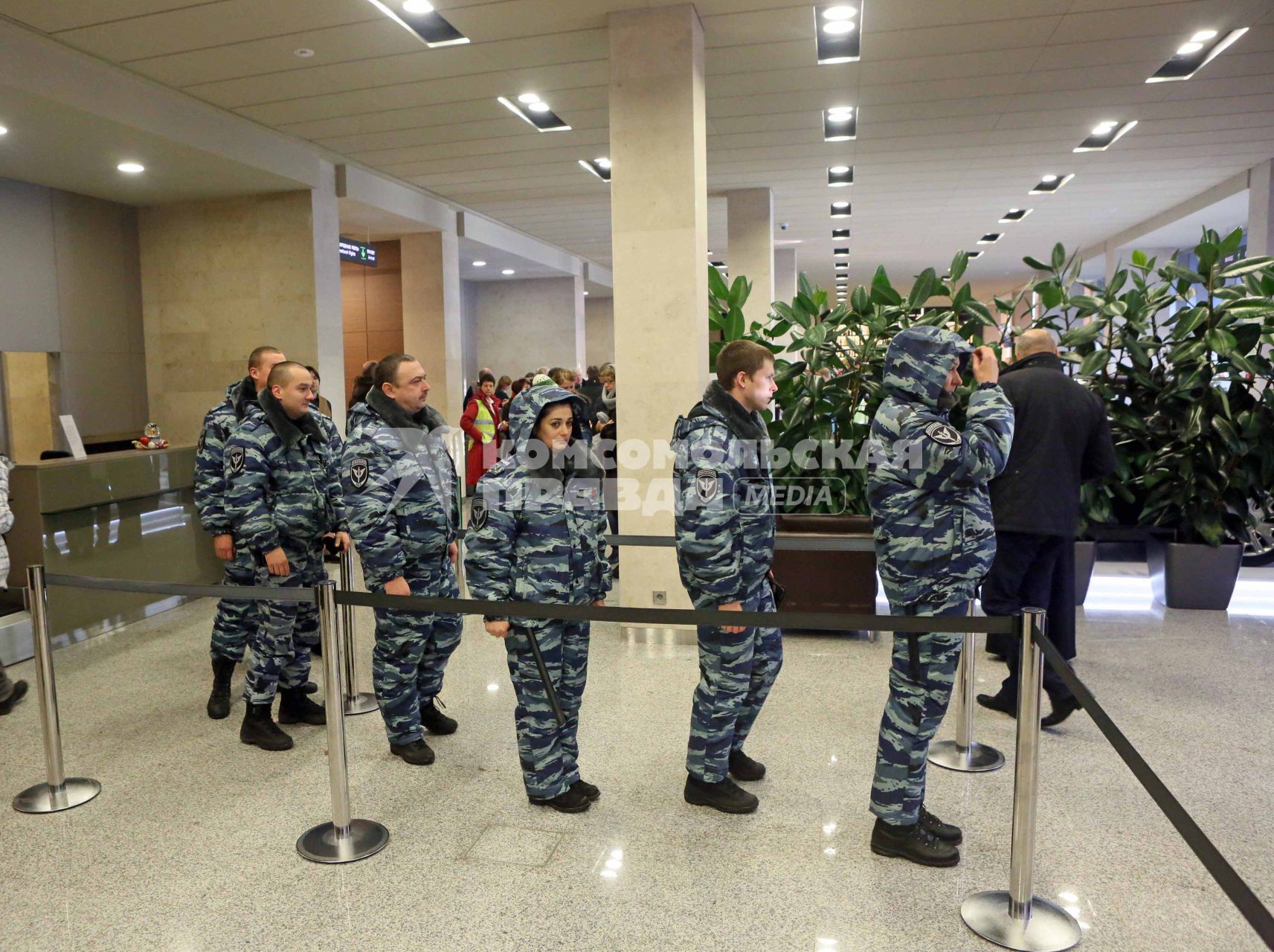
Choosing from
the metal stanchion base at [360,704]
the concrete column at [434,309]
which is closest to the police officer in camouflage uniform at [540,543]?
the metal stanchion base at [360,704]

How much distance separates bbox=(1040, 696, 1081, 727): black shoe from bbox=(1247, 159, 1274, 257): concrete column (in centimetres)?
851

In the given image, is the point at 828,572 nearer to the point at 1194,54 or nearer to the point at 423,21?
the point at 423,21

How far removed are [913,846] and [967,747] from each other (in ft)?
2.91

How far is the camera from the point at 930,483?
2.68 metres

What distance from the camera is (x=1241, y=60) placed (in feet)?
21.8

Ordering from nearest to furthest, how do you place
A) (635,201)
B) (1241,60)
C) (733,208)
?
(635,201) → (1241,60) → (733,208)

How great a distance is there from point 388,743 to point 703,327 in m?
2.97

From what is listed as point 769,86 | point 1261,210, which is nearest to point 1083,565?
point 769,86

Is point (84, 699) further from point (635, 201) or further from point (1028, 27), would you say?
point (1028, 27)

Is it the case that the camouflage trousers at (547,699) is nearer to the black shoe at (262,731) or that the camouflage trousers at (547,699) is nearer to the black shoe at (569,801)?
the black shoe at (569,801)

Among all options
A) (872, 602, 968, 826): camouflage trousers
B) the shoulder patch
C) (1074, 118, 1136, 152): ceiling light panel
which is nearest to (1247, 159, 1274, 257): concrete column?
(1074, 118, 1136, 152): ceiling light panel

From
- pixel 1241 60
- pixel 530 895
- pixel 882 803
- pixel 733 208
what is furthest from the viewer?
pixel 733 208

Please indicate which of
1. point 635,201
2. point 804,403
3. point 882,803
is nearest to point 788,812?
point 882,803

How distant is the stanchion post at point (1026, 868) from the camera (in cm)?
234
